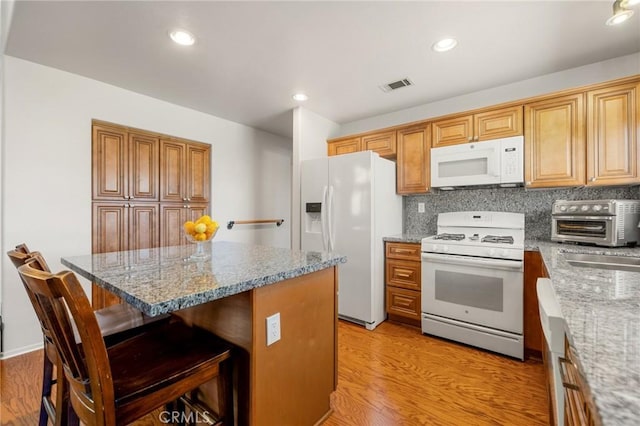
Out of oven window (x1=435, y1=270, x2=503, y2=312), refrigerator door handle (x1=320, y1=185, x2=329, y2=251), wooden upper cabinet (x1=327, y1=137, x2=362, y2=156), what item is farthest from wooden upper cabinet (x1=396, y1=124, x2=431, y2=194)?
oven window (x1=435, y1=270, x2=503, y2=312)

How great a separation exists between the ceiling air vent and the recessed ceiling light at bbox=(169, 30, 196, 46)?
1.77 metres

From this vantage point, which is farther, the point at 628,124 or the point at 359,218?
the point at 359,218

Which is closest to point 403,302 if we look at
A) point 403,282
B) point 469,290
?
point 403,282

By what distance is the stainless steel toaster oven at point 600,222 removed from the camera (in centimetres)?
199

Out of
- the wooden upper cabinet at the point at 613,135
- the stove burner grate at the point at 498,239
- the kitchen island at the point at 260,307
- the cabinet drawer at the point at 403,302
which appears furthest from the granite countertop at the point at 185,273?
the wooden upper cabinet at the point at 613,135

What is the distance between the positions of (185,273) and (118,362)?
1.23 feet

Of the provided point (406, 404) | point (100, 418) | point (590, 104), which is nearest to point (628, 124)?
point (590, 104)

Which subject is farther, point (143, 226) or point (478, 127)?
point (143, 226)

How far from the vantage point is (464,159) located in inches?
108

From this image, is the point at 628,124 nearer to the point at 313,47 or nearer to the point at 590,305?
the point at 590,305

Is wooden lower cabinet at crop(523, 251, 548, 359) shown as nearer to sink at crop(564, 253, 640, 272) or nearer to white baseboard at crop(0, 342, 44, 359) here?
sink at crop(564, 253, 640, 272)

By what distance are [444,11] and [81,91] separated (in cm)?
311

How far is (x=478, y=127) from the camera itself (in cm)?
272

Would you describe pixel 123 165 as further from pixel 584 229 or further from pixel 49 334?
pixel 584 229
